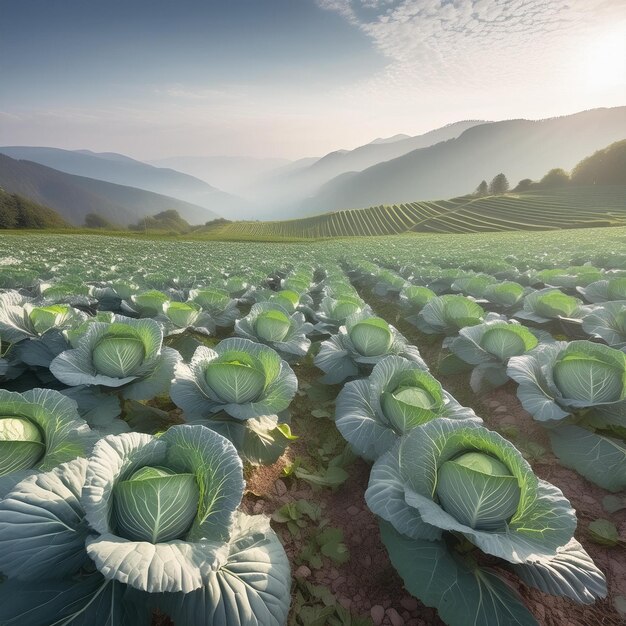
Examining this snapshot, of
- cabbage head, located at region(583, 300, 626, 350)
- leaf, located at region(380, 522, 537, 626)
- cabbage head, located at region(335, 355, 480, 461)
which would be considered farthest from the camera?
cabbage head, located at region(583, 300, 626, 350)

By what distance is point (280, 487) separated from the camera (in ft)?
8.52

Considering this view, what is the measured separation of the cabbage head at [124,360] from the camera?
8.46 ft

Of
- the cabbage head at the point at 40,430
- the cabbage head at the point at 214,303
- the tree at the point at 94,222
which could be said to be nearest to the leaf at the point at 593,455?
the cabbage head at the point at 40,430

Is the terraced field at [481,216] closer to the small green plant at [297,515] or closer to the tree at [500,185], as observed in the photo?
the tree at [500,185]

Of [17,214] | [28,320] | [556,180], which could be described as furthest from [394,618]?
[556,180]

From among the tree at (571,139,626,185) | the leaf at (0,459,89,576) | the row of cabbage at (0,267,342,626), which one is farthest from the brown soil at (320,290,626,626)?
the tree at (571,139,626,185)

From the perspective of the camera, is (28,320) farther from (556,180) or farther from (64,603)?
(556,180)

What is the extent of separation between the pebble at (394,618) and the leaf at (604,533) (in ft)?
4.34

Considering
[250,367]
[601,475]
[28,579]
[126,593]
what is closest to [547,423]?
[601,475]

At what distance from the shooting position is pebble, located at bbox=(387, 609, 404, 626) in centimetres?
175

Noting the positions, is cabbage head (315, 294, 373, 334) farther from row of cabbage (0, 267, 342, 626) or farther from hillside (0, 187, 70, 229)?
hillside (0, 187, 70, 229)

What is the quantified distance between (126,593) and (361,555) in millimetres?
1331

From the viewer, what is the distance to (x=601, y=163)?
2793 inches

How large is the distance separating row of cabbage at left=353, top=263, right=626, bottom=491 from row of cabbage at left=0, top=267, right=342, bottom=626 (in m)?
2.07
